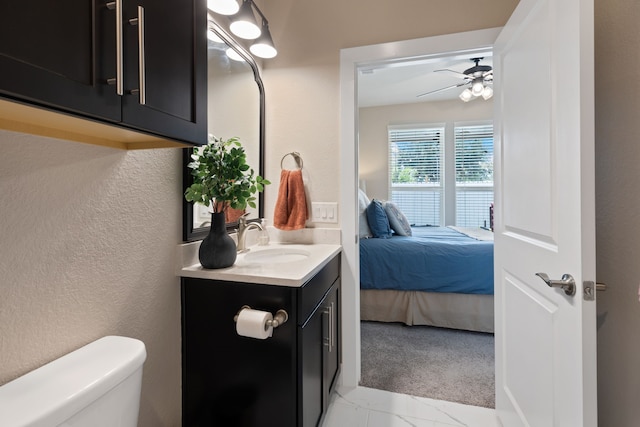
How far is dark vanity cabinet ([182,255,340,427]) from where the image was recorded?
3.77 feet

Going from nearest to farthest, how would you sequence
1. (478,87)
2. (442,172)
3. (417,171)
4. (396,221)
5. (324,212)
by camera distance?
(324,212), (396,221), (478,87), (442,172), (417,171)

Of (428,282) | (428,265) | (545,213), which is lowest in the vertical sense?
(428,282)

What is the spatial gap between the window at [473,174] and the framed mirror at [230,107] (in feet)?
12.6

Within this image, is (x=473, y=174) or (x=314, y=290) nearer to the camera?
(x=314, y=290)

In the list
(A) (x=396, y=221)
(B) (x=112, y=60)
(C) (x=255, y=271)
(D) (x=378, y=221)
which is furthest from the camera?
(A) (x=396, y=221)

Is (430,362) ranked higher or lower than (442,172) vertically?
lower

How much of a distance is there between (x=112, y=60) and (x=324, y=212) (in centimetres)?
140

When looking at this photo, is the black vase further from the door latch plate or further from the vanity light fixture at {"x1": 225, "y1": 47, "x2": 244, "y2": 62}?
the door latch plate

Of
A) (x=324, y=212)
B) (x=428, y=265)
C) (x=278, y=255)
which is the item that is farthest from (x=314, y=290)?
(x=428, y=265)

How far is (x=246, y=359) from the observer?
3.93ft

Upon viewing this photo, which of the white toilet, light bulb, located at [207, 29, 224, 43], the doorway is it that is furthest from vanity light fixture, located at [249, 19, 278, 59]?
the white toilet

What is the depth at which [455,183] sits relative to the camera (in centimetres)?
482

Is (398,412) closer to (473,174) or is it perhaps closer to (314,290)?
(314,290)

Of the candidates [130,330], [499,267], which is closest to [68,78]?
[130,330]
